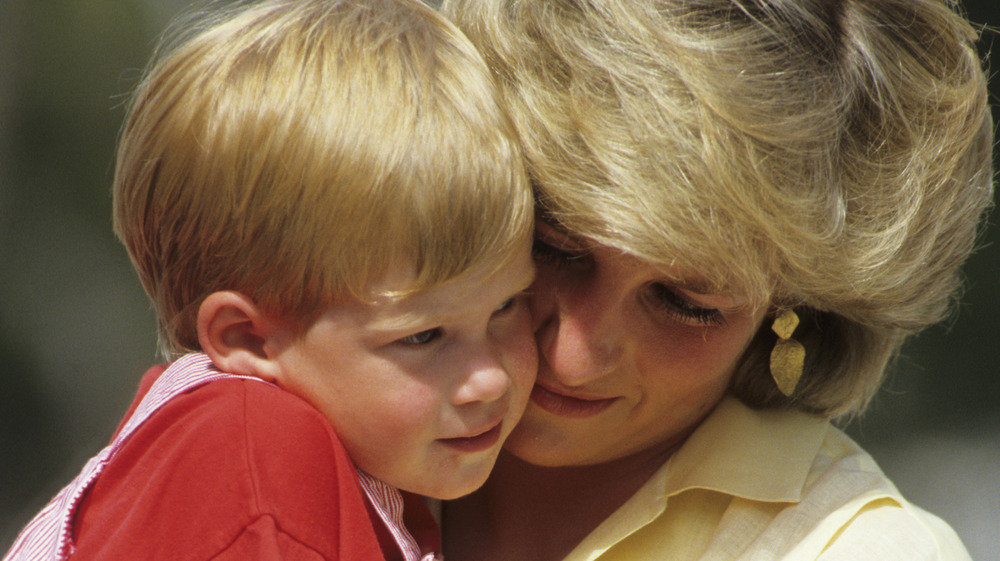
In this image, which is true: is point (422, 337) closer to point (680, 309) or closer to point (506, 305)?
point (506, 305)

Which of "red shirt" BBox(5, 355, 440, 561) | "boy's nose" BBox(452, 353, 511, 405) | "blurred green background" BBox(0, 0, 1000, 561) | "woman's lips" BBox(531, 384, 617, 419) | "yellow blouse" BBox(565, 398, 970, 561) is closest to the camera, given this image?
"red shirt" BBox(5, 355, 440, 561)

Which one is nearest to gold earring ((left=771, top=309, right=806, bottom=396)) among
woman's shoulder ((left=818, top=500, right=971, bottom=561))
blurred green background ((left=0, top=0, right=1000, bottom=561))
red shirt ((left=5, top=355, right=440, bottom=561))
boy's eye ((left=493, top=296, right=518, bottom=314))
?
woman's shoulder ((left=818, top=500, right=971, bottom=561))

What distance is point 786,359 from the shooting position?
190cm

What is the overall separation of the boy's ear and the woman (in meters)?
0.44

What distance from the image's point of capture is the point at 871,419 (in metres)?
4.89

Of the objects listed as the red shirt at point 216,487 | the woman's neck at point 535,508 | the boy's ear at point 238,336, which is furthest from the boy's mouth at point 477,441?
the woman's neck at point 535,508

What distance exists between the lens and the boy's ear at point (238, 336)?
4.81ft

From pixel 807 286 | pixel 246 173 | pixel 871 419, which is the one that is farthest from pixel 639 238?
pixel 871 419

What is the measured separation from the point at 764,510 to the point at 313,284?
832mm

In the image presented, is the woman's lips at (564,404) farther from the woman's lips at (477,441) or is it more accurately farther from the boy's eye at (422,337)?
the boy's eye at (422,337)

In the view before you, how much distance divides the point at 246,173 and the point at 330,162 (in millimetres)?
119

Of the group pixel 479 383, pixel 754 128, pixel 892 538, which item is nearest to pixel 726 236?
pixel 754 128

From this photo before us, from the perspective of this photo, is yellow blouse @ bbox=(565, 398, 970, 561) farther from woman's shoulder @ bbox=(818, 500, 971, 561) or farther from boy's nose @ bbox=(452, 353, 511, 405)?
boy's nose @ bbox=(452, 353, 511, 405)

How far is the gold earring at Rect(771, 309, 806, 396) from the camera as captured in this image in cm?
186
